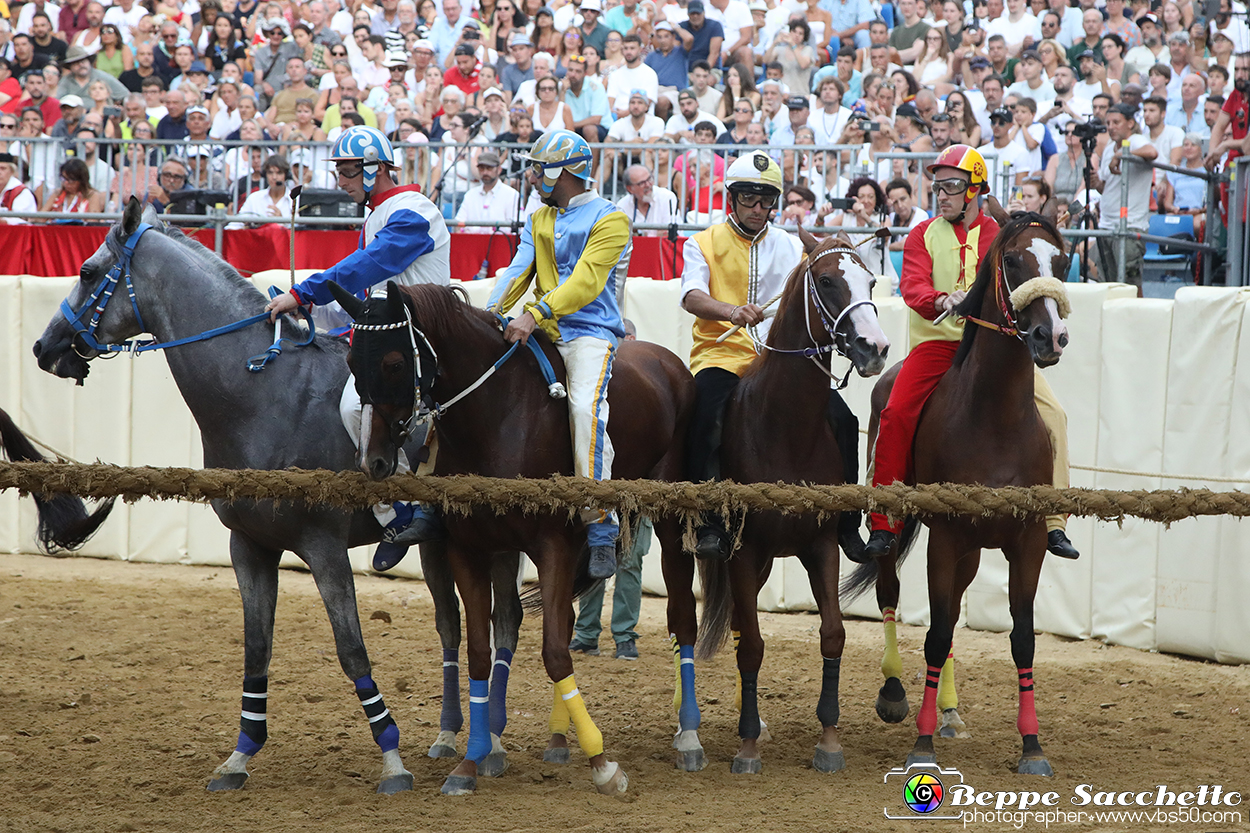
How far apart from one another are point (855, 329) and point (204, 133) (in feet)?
34.1

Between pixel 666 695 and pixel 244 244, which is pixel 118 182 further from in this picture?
pixel 666 695

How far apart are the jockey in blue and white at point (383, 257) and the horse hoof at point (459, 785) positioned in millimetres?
1044

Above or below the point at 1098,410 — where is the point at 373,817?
below

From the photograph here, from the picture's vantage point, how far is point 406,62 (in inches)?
615

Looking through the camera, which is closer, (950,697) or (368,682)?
(368,682)

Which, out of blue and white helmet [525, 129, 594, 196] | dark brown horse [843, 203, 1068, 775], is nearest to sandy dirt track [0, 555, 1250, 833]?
dark brown horse [843, 203, 1068, 775]

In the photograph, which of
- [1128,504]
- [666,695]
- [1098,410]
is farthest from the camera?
[1098,410]

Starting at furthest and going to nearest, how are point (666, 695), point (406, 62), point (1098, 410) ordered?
point (406, 62) → point (1098, 410) → point (666, 695)

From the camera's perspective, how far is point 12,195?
12531mm

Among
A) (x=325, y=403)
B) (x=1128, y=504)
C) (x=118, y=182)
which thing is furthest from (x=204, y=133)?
(x=1128, y=504)

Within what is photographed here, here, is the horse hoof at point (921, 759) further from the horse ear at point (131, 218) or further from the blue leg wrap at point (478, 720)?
the horse ear at point (131, 218)

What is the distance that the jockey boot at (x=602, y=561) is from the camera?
216 inches

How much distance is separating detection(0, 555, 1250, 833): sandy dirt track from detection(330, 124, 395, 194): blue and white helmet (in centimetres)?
281

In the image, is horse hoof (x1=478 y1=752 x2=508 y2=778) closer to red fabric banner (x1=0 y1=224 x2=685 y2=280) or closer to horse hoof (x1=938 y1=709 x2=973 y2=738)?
horse hoof (x1=938 y1=709 x2=973 y2=738)
